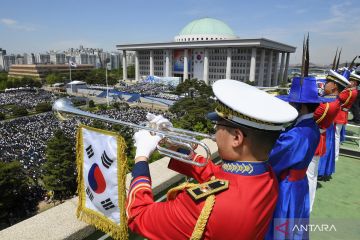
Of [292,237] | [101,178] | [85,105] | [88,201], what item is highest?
[101,178]

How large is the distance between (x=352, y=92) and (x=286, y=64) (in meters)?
92.6

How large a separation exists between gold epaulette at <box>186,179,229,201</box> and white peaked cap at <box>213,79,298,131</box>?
1.20 ft

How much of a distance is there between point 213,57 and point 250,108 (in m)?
76.6

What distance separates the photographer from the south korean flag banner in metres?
2.51

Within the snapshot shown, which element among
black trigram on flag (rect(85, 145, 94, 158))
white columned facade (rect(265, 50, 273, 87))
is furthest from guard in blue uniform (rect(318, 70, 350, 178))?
white columned facade (rect(265, 50, 273, 87))

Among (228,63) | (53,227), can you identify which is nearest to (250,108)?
(53,227)

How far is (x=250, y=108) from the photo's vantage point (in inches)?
61.6

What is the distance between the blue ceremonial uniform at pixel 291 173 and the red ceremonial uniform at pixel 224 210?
3.45 ft

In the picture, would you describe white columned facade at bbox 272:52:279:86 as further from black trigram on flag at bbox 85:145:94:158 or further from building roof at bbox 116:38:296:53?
black trigram on flag at bbox 85:145:94:158

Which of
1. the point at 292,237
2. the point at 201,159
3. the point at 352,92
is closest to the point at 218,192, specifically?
the point at 201,159

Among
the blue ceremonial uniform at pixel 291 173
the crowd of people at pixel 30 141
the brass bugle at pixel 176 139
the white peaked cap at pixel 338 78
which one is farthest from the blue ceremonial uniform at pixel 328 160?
the crowd of people at pixel 30 141

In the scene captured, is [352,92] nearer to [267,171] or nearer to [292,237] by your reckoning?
[292,237]

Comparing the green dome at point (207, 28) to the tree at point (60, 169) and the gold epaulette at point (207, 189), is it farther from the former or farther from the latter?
the gold epaulette at point (207, 189)

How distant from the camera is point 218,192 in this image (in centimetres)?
153
